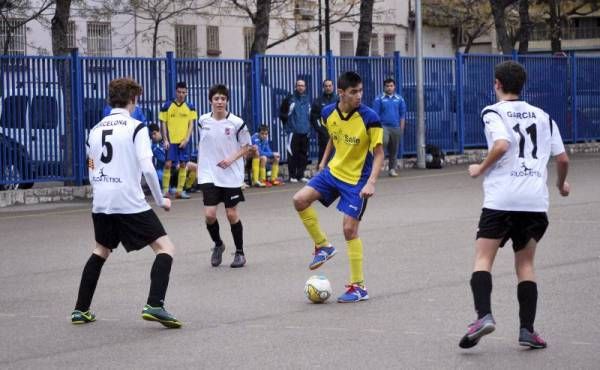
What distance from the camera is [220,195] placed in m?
13.3

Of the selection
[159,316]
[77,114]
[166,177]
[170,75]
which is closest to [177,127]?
[166,177]

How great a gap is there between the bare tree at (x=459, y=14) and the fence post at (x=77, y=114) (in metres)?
34.5

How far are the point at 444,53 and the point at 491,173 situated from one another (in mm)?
52680

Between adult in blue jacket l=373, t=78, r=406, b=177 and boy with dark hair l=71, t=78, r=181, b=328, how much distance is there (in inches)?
656

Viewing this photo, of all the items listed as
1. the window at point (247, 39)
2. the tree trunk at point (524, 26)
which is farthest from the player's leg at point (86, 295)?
the window at point (247, 39)

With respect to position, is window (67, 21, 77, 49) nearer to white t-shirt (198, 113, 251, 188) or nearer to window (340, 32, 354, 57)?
window (340, 32, 354, 57)

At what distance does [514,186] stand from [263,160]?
1623cm

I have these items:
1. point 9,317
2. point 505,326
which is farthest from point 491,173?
point 9,317

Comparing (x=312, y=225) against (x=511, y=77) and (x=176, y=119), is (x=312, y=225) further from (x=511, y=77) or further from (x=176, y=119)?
(x=176, y=119)

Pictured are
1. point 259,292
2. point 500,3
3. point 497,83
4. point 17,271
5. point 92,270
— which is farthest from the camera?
point 500,3

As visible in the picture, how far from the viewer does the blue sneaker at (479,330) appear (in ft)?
Answer: 26.2

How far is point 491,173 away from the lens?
8359 millimetres

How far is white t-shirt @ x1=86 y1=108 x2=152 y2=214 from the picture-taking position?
9594 millimetres

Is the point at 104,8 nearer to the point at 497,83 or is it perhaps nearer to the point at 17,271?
the point at 17,271
